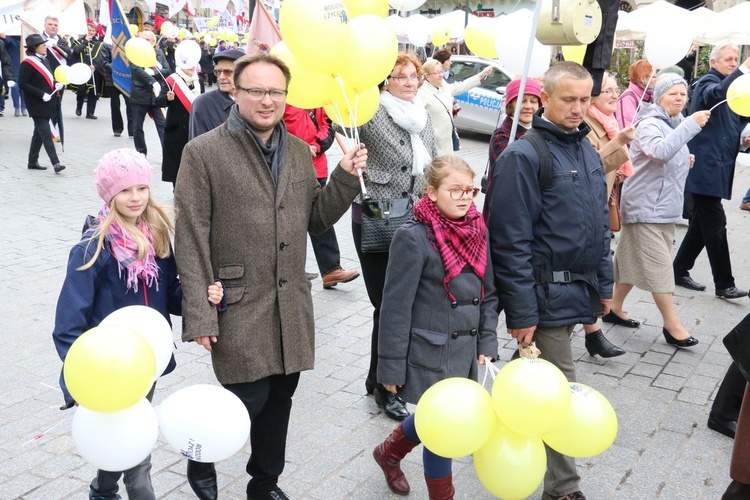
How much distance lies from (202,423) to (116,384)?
1.43ft

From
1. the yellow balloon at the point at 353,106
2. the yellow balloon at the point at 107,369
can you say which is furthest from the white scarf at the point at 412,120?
the yellow balloon at the point at 107,369

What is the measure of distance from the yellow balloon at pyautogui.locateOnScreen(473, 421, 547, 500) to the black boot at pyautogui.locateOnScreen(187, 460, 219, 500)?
120 centimetres

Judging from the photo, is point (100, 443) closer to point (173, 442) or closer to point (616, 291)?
point (173, 442)

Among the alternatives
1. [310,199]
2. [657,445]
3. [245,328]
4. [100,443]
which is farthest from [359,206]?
[100,443]

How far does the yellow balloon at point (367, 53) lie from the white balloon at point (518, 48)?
7.85 feet

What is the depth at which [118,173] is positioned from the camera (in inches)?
117

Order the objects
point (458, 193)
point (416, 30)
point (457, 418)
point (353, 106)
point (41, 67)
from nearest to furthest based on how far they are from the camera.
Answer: point (457, 418) < point (458, 193) < point (353, 106) < point (416, 30) < point (41, 67)

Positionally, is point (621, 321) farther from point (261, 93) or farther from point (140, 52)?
point (140, 52)

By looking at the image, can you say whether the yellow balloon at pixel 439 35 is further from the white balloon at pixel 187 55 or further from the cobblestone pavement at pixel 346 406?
the cobblestone pavement at pixel 346 406

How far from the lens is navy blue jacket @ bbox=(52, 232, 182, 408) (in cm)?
284

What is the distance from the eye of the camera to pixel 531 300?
3426 millimetres

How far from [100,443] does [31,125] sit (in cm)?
1566

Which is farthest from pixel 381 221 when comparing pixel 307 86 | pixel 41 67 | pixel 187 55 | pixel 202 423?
pixel 41 67

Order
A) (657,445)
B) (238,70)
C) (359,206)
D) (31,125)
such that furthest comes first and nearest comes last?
1. (31,125)
2. (359,206)
3. (657,445)
4. (238,70)
